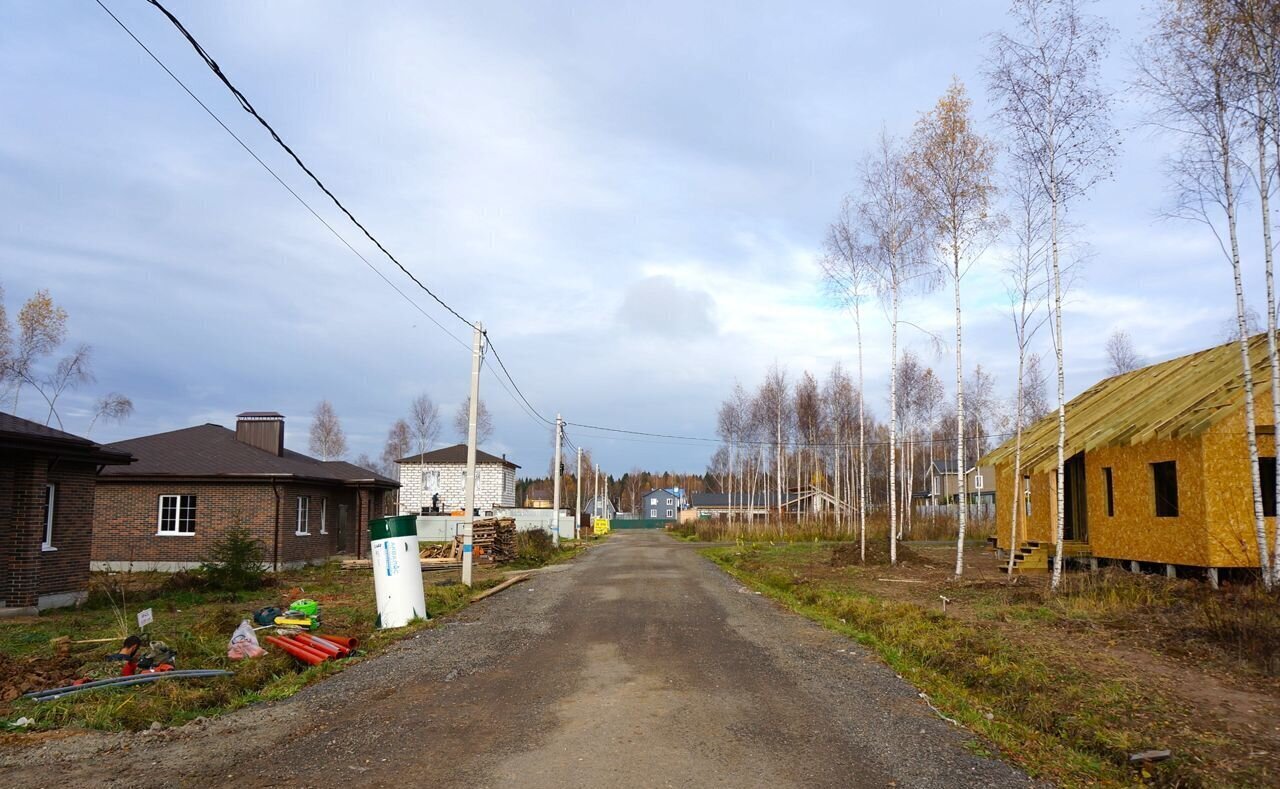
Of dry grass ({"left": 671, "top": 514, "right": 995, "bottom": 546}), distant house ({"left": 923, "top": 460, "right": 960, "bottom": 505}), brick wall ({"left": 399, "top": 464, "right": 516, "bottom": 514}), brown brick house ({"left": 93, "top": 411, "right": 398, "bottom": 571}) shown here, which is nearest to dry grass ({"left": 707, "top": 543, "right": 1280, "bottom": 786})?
brown brick house ({"left": 93, "top": 411, "right": 398, "bottom": 571})

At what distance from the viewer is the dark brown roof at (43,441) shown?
13.9 metres

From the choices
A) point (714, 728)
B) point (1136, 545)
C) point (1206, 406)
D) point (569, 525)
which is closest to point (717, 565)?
point (1136, 545)

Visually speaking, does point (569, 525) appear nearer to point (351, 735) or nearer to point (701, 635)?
point (701, 635)

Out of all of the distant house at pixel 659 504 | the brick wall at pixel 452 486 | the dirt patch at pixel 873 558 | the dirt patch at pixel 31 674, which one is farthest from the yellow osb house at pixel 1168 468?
the distant house at pixel 659 504

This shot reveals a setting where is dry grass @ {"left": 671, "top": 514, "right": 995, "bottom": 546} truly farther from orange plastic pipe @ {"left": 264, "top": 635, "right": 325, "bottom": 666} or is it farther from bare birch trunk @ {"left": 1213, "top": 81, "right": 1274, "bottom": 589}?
orange plastic pipe @ {"left": 264, "top": 635, "right": 325, "bottom": 666}

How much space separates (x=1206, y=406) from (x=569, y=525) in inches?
1755

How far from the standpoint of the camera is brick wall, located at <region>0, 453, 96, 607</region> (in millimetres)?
14422

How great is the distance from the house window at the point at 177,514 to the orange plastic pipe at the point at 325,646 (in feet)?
56.1

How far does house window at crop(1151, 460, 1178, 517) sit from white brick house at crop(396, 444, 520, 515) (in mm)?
44527

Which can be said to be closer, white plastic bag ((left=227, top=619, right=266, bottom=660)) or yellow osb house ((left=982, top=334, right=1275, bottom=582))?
white plastic bag ((left=227, top=619, right=266, bottom=660))

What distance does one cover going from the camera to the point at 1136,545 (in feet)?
58.4

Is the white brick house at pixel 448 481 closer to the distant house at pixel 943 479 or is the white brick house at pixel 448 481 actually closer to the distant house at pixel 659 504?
the distant house at pixel 943 479

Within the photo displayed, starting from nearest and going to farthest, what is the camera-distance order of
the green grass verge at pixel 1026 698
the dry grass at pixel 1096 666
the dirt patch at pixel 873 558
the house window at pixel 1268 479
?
the green grass verge at pixel 1026 698 < the dry grass at pixel 1096 666 < the house window at pixel 1268 479 < the dirt patch at pixel 873 558

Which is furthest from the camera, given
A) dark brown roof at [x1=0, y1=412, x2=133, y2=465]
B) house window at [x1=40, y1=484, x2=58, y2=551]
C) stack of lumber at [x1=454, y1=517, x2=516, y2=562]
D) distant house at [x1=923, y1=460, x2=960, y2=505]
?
distant house at [x1=923, y1=460, x2=960, y2=505]
